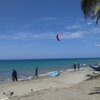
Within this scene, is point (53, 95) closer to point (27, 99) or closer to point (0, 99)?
point (27, 99)

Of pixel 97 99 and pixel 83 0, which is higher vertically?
pixel 83 0

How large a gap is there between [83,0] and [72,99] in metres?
6.15

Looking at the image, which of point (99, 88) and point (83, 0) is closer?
point (83, 0)

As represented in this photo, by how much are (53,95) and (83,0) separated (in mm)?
6034

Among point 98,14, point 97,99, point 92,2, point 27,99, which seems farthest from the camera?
point 98,14

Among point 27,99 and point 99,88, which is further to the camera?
point 99,88

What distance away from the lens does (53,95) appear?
16875 millimetres

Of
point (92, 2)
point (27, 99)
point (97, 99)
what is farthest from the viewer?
point (92, 2)

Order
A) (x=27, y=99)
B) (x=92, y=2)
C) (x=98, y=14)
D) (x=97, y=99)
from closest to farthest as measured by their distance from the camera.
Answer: (x=97, y=99) → (x=27, y=99) → (x=92, y=2) → (x=98, y=14)

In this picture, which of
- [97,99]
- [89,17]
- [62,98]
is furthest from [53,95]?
[89,17]

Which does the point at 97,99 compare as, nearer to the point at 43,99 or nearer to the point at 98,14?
the point at 43,99

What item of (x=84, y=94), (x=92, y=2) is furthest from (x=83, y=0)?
(x=84, y=94)

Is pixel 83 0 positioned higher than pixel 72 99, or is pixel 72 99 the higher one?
pixel 83 0

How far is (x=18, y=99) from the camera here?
16.5m
